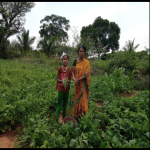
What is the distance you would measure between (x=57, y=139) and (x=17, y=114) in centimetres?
130

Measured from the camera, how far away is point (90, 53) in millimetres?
9078

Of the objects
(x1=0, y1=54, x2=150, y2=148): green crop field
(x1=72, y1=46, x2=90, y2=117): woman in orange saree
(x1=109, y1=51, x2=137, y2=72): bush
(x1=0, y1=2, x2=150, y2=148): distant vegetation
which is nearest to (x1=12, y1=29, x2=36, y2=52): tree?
(x1=0, y1=2, x2=150, y2=148): distant vegetation

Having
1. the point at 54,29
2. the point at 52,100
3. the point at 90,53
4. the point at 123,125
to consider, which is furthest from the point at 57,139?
the point at 54,29

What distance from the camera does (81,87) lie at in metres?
2.79

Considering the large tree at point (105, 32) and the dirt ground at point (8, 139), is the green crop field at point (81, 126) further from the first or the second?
the large tree at point (105, 32)

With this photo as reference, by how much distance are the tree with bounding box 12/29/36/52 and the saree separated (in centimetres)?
1405

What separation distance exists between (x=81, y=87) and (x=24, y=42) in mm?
14426

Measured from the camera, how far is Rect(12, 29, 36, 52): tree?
15227 millimetres

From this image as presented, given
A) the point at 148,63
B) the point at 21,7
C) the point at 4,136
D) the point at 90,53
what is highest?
the point at 21,7

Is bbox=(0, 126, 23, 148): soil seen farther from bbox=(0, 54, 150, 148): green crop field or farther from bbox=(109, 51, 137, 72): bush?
bbox=(109, 51, 137, 72): bush

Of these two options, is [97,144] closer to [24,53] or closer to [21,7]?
[24,53]

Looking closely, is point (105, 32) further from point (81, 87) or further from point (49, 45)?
point (81, 87)

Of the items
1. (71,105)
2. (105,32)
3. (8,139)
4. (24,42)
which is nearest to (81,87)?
(71,105)

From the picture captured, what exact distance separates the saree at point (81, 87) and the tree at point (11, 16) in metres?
13.7
